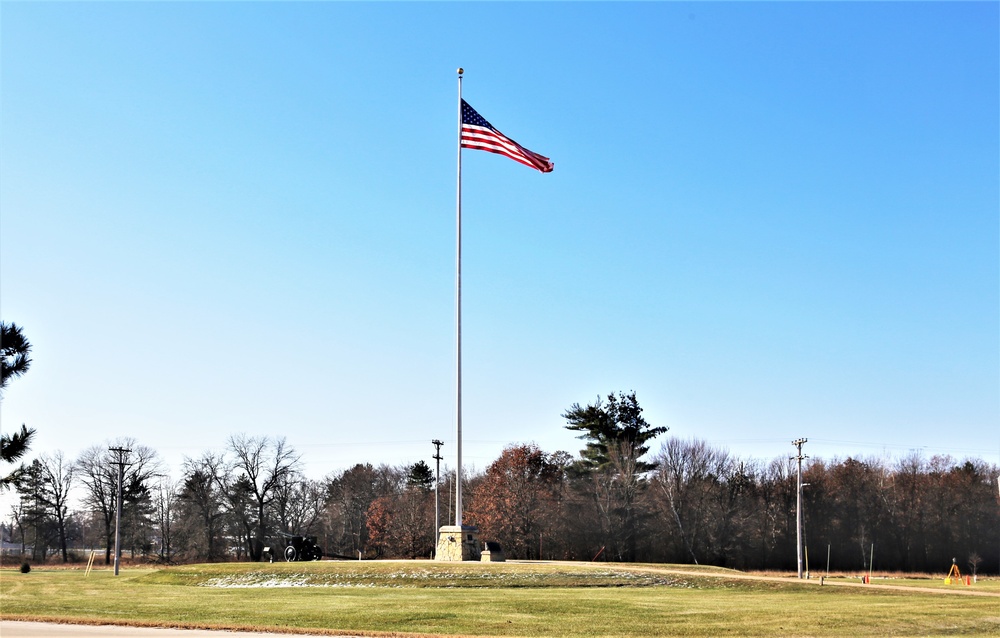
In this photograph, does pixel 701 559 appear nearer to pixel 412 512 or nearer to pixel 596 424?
pixel 596 424

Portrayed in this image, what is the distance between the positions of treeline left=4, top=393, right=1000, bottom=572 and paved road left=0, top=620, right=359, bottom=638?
5443 cm

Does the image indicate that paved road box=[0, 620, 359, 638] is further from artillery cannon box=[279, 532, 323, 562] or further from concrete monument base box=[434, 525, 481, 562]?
artillery cannon box=[279, 532, 323, 562]

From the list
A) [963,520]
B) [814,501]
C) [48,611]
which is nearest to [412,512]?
[814,501]

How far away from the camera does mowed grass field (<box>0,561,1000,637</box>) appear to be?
66.4 ft

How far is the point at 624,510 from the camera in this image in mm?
74688

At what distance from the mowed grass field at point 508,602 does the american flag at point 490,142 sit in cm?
1546

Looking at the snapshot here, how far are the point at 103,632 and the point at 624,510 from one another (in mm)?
59667

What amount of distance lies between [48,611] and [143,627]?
5721 millimetres

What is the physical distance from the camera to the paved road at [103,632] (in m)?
17.7

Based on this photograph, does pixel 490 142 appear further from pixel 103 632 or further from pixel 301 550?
pixel 103 632

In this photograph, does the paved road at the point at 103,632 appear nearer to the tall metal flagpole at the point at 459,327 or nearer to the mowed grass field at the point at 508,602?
the mowed grass field at the point at 508,602

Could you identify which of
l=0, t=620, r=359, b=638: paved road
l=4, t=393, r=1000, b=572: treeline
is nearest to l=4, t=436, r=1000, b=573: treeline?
l=4, t=393, r=1000, b=572: treeline

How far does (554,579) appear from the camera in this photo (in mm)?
31297

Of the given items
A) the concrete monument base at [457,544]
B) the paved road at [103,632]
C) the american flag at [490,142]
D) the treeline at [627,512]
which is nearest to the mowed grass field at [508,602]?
the paved road at [103,632]
